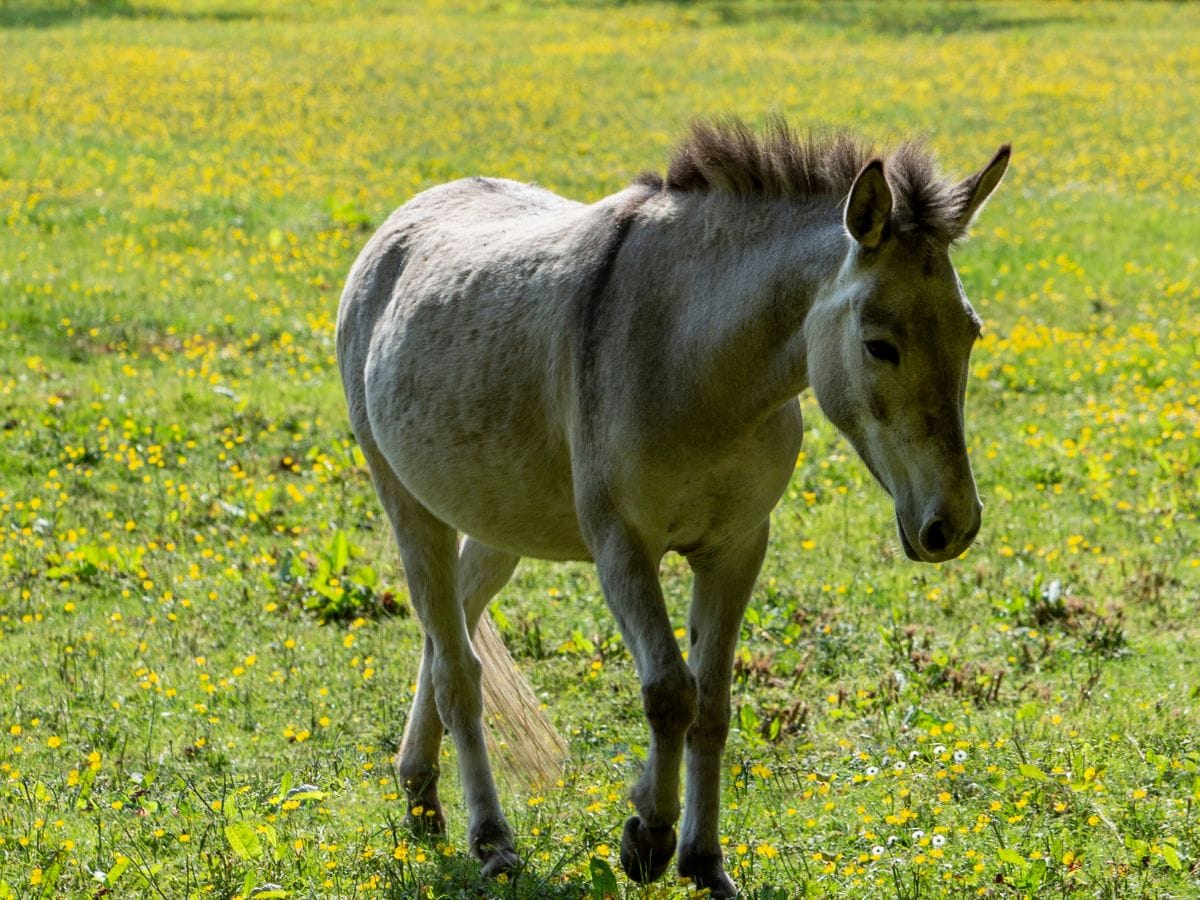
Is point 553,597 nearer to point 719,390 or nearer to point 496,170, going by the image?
point 719,390

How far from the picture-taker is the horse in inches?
164

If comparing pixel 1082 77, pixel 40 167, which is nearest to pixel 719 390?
pixel 40 167

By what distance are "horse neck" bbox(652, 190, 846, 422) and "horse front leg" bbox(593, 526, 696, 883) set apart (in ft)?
2.06

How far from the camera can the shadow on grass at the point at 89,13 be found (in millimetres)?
36031

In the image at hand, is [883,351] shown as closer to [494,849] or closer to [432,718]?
[494,849]

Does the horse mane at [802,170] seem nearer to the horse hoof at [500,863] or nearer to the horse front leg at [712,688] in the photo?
the horse front leg at [712,688]

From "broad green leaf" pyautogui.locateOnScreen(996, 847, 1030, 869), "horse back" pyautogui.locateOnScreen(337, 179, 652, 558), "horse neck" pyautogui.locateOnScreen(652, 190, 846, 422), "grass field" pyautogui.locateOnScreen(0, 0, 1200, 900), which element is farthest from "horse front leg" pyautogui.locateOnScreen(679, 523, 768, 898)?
"broad green leaf" pyautogui.locateOnScreen(996, 847, 1030, 869)

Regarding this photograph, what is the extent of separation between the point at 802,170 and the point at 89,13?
37399 mm

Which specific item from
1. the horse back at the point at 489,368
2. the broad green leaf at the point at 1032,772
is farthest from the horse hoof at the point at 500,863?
the broad green leaf at the point at 1032,772

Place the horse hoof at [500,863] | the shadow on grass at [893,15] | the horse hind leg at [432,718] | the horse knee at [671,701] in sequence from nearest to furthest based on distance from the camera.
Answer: the horse knee at [671,701]
the horse hoof at [500,863]
the horse hind leg at [432,718]
the shadow on grass at [893,15]

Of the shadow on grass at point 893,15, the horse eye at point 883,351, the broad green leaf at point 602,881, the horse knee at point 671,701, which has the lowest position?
the broad green leaf at point 602,881

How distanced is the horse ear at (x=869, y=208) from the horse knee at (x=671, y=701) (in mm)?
1559

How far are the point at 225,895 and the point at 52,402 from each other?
704 cm

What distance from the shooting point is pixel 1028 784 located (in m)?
5.55
